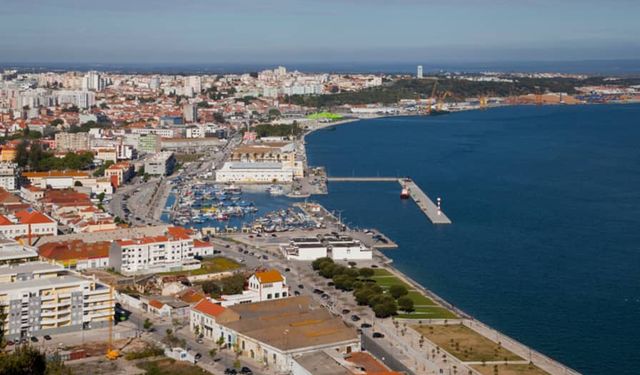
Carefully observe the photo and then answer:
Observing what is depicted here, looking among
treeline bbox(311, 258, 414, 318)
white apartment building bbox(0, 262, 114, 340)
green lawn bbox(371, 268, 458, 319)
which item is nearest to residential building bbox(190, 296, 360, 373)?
treeline bbox(311, 258, 414, 318)

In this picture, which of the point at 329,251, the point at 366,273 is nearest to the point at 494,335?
the point at 366,273

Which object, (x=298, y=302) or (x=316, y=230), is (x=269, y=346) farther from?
(x=316, y=230)

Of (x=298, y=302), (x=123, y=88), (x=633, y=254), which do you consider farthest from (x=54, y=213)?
(x=123, y=88)

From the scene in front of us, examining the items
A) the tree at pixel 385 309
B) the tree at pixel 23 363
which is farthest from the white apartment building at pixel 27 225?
the tree at pixel 23 363

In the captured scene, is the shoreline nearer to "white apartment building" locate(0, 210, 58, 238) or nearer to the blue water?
the blue water

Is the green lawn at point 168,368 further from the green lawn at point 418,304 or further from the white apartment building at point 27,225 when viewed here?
the white apartment building at point 27,225
